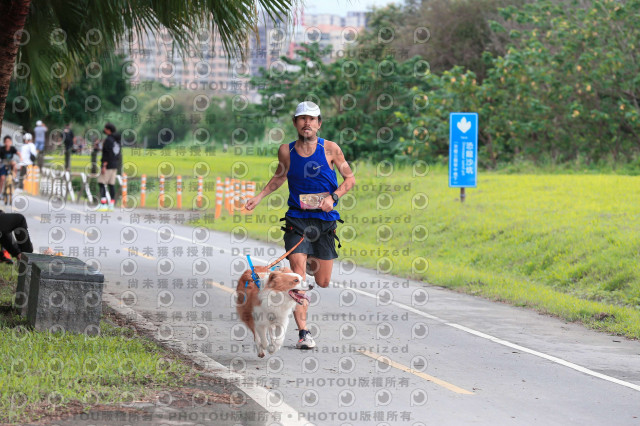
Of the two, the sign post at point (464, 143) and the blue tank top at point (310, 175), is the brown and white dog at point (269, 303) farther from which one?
the sign post at point (464, 143)

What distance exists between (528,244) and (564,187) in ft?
19.4

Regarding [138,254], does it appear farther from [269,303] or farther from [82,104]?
[82,104]

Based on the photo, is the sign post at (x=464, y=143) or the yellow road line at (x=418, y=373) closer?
the yellow road line at (x=418, y=373)

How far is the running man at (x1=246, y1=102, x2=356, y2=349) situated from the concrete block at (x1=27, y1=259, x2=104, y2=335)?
1.73 metres

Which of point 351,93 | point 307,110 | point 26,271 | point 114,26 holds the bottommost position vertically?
point 26,271

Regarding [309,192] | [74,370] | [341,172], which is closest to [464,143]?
[341,172]

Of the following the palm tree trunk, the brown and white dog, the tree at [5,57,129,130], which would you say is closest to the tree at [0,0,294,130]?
the palm tree trunk

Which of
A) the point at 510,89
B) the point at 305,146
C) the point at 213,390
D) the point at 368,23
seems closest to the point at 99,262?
the point at 305,146

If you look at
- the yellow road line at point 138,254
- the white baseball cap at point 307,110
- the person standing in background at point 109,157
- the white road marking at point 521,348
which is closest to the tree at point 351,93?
the person standing in background at point 109,157

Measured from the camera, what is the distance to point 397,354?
956 cm

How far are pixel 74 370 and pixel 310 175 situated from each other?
301 cm

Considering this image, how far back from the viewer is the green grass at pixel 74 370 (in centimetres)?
670

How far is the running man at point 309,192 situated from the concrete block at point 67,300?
1731 mm

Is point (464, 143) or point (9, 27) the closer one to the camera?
point (9, 27)
